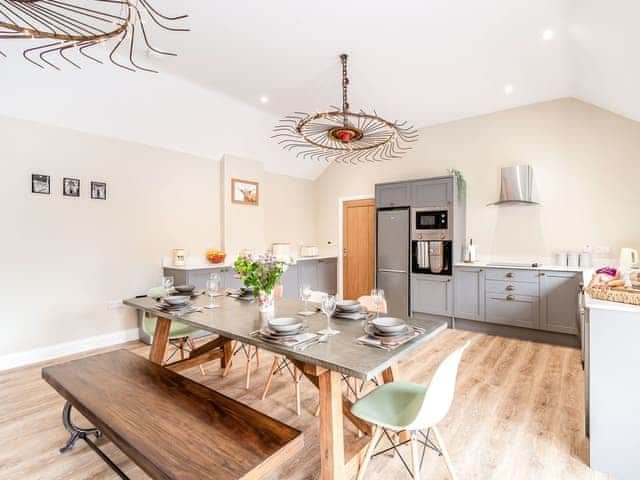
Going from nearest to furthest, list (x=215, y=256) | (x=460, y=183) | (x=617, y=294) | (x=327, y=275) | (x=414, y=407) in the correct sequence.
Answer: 1. (x=414, y=407)
2. (x=617, y=294)
3. (x=215, y=256)
4. (x=460, y=183)
5. (x=327, y=275)

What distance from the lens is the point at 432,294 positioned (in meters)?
4.93

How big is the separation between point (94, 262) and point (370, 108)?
4012 mm

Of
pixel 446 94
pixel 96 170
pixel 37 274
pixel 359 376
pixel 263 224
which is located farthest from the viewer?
pixel 263 224

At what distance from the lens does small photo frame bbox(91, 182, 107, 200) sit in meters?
3.97

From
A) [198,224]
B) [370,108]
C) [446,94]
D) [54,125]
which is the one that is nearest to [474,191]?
[446,94]

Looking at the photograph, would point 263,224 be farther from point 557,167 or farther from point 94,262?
point 557,167

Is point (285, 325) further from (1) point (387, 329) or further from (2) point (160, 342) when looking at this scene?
(2) point (160, 342)

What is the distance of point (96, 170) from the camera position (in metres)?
4.00

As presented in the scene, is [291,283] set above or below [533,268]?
below

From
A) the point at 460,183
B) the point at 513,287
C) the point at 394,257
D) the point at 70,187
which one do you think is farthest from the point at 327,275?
the point at 70,187

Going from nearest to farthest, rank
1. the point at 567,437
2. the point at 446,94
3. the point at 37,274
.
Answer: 1. the point at 567,437
2. the point at 37,274
3. the point at 446,94

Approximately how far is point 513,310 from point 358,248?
112 inches

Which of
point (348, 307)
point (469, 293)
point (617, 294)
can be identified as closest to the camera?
point (617, 294)

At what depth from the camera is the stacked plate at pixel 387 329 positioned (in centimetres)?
183
